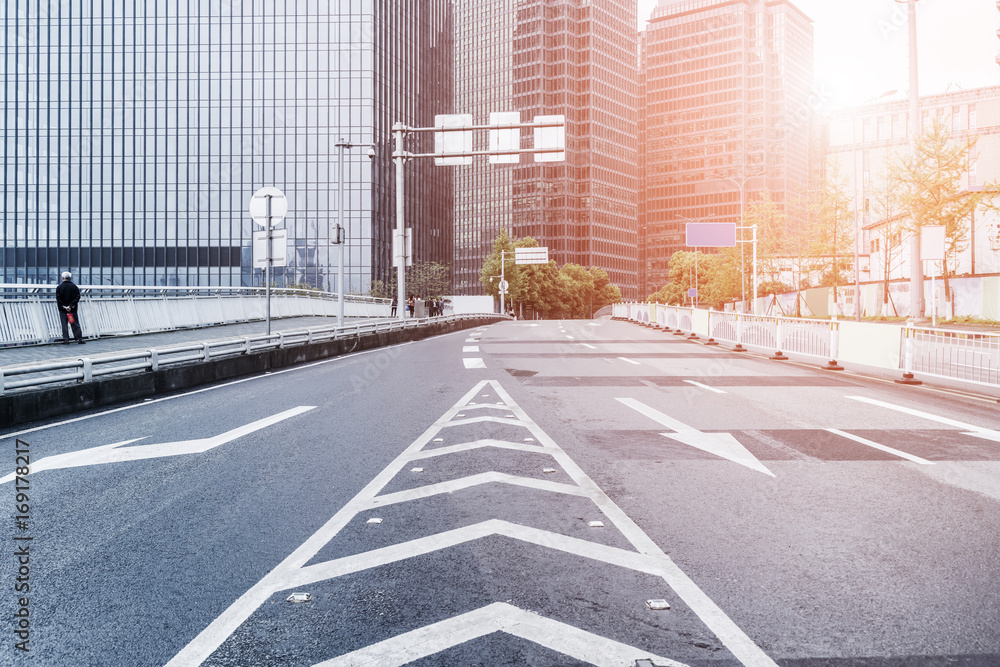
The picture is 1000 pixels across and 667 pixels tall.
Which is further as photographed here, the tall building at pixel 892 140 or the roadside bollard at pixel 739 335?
the tall building at pixel 892 140

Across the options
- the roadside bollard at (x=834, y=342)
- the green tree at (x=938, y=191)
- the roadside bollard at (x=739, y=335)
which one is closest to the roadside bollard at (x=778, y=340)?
the roadside bollard at (x=834, y=342)

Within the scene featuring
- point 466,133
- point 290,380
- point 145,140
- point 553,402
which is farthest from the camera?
point 145,140

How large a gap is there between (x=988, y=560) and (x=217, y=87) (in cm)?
8929

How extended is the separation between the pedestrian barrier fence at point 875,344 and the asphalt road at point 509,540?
140 inches

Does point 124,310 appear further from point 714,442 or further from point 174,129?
point 174,129

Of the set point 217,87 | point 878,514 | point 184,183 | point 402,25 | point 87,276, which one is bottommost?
point 878,514

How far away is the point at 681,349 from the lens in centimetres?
2403

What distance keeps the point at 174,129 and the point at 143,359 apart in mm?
78013

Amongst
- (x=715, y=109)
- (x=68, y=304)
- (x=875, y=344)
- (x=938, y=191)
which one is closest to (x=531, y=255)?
(x=938, y=191)

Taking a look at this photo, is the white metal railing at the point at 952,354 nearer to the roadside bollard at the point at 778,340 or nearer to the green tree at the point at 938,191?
the roadside bollard at the point at 778,340

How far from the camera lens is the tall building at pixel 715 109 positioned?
153 m

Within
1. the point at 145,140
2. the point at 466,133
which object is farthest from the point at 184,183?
the point at 466,133

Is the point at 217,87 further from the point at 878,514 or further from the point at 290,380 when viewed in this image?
the point at 878,514

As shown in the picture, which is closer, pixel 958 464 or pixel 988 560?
pixel 988 560
